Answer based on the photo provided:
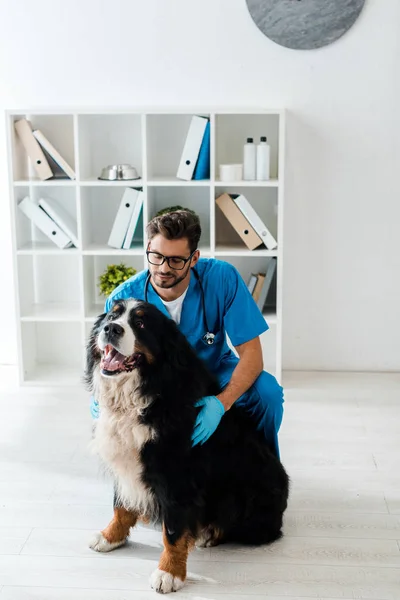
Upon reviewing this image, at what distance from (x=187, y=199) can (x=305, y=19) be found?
40.1 inches

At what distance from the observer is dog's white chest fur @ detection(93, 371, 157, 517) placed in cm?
205

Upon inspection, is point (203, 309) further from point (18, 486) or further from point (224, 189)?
point (224, 189)

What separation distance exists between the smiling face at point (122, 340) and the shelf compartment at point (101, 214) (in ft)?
5.78

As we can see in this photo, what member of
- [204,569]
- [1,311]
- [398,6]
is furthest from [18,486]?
[398,6]

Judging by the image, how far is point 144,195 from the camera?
3.60 metres

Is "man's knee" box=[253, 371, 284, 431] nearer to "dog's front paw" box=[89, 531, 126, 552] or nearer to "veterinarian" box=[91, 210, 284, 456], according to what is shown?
"veterinarian" box=[91, 210, 284, 456]

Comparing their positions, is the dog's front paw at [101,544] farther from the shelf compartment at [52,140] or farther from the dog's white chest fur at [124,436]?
the shelf compartment at [52,140]

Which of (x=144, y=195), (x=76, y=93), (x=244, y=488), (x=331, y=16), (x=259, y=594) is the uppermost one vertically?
(x=331, y=16)

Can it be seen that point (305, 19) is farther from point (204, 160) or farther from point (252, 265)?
point (252, 265)

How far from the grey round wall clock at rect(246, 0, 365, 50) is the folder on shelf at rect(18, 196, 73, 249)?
4.44 ft

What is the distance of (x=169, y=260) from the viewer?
230cm

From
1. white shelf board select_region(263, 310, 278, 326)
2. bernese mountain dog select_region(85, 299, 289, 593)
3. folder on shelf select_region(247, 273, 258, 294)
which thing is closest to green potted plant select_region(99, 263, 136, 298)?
folder on shelf select_region(247, 273, 258, 294)

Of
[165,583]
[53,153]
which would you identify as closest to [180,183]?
[53,153]

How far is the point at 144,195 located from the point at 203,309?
1.26 metres
